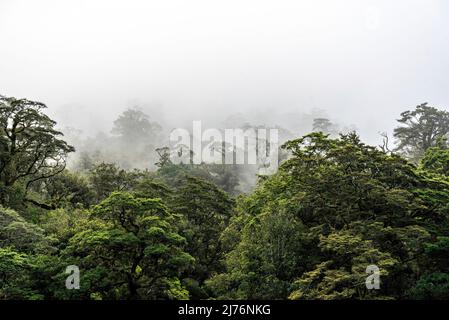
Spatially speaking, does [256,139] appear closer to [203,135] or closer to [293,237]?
[203,135]

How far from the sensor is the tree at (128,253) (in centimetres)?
1808

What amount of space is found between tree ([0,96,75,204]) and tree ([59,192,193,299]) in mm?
12338

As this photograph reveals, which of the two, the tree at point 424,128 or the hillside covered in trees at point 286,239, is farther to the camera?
the tree at point 424,128

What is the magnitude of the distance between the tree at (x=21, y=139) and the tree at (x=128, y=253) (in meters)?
12.3

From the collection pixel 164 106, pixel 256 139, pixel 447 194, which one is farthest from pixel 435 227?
pixel 164 106

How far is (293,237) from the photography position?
20.8m

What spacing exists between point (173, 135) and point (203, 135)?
841 cm

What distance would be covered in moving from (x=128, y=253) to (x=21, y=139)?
15.5m

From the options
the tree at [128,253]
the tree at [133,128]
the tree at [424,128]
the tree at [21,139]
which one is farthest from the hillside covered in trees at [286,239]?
the tree at [133,128]

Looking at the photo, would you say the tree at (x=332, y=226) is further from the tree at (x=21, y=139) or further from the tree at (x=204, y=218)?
the tree at (x=21, y=139)

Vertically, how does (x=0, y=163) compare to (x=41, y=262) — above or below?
above

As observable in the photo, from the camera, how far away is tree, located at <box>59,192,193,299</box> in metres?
18.1

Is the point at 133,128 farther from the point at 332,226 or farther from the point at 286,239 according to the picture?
the point at 332,226

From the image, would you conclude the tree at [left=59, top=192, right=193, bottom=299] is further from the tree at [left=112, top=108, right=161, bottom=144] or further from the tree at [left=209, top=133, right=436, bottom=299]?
the tree at [left=112, top=108, right=161, bottom=144]
